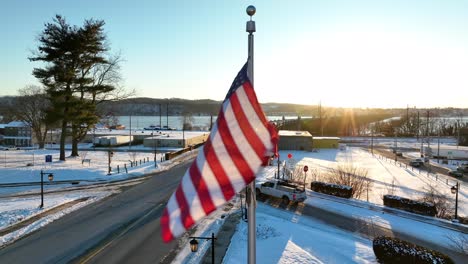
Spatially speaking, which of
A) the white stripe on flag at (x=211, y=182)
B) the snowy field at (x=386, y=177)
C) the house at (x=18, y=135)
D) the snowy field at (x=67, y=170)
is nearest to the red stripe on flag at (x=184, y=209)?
the white stripe on flag at (x=211, y=182)

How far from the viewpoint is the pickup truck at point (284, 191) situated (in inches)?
995

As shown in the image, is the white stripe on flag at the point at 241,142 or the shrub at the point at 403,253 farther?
the shrub at the point at 403,253

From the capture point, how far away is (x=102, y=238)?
17719mm

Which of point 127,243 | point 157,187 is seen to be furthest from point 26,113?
point 127,243

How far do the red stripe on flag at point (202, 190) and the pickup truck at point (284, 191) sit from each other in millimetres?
20231

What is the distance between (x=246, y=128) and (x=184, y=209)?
1.67m

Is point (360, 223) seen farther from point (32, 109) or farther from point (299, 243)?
point (32, 109)

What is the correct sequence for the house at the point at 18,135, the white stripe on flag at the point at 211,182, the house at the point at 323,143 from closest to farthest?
the white stripe on flag at the point at 211,182 → the house at the point at 323,143 → the house at the point at 18,135

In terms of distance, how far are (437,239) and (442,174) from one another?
33548 mm

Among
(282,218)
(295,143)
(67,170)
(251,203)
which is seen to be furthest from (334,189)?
(295,143)

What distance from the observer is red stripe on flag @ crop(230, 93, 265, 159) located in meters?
5.65

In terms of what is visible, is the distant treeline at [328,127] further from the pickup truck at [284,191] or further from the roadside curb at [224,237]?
the roadside curb at [224,237]

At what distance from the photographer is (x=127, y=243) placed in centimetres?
1712

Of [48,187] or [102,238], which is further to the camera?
[48,187]
